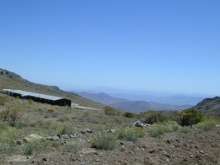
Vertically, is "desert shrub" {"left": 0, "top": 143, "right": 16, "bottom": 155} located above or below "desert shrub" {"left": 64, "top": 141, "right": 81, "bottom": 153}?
below

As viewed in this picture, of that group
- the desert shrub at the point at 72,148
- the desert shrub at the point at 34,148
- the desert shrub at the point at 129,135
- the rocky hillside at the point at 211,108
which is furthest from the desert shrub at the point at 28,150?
the rocky hillside at the point at 211,108

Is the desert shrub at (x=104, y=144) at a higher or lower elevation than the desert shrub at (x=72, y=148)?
higher

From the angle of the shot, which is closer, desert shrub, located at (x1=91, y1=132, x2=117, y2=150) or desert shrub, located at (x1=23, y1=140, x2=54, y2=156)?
desert shrub, located at (x1=23, y1=140, x2=54, y2=156)

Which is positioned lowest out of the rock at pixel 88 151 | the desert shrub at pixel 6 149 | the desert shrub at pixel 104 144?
the desert shrub at pixel 6 149

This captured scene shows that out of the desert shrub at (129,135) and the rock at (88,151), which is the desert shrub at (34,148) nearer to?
the rock at (88,151)

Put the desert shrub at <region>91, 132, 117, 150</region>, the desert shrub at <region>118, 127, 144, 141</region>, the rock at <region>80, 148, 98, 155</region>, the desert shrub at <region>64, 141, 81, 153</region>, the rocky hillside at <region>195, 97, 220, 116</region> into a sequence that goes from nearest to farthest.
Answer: the rock at <region>80, 148, 98, 155</region>
the desert shrub at <region>64, 141, 81, 153</region>
the desert shrub at <region>91, 132, 117, 150</region>
the desert shrub at <region>118, 127, 144, 141</region>
the rocky hillside at <region>195, 97, 220, 116</region>

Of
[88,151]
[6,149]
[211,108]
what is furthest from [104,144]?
[211,108]

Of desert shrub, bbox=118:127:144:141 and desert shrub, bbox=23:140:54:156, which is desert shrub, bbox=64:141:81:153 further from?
desert shrub, bbox=118:127:144:141

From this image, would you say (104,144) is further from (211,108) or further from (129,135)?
(211,108)

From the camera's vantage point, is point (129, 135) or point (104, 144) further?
point (129, 135)

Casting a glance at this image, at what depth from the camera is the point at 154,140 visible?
17125 mm

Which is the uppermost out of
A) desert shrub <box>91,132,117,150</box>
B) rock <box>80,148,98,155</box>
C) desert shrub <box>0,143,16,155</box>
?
desert shrub <box>91,132,117,150</box>

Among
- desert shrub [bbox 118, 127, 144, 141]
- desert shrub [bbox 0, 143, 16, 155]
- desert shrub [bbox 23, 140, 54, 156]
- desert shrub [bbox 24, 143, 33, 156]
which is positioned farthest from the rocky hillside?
desert shrub [bbox 24, 143, 33, 156]

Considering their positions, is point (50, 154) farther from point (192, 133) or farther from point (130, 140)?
point (192, 133)
